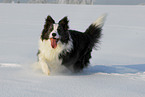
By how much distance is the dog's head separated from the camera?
3.90 m

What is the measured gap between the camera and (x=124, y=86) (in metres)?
3.29

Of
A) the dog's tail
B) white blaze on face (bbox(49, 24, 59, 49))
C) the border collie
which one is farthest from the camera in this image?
the dog's tail

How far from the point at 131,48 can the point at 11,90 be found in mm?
5570

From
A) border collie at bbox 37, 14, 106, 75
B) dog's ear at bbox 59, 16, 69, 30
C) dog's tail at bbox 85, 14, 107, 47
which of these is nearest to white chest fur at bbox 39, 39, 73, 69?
border collie at bbox 37, 14, 106, 75

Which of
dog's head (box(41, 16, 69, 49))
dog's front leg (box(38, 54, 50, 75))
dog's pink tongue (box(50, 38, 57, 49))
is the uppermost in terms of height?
dog's head (box(41, 16, 69, 49))

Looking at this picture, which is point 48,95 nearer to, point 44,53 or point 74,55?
point 44,53

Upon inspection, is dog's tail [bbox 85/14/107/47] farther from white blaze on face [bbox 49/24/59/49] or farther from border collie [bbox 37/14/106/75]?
white blaze on face [bbox 49/24/59/49]

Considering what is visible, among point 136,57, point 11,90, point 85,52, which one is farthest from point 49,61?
point 136,57

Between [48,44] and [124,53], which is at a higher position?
[48,44]

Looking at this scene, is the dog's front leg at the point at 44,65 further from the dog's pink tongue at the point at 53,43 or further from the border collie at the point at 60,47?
the dog's pink tongue at the point at 53,43

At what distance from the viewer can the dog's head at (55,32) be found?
390 cm

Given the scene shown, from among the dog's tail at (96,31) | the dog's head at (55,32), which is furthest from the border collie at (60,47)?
the dog's tail at (96,31)

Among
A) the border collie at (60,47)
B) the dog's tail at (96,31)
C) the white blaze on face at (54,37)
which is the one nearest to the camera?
the white blaze on face at (54,37)

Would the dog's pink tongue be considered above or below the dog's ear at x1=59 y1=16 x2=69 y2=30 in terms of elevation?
below
